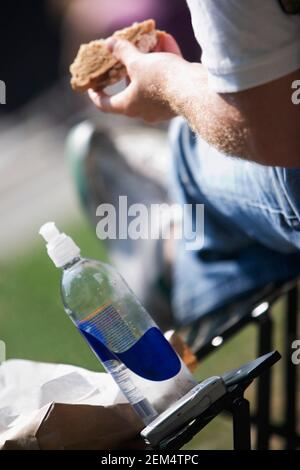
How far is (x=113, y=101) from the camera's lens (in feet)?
4.51

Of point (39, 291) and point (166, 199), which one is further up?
point (166, 199)

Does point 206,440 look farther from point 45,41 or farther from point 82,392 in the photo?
point 45,41

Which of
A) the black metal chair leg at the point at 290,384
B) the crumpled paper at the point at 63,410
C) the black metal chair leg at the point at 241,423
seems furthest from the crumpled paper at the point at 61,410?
the black metal chair leg at the point at 290,384

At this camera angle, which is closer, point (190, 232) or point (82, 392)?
point (82, 392)

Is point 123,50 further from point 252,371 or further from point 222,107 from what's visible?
point 252,371

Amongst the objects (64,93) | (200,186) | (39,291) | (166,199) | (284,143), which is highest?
(284,143)

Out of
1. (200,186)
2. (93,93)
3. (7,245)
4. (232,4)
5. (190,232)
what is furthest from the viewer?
(7,245)

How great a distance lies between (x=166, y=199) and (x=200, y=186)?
19.7 inches

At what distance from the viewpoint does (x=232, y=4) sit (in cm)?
110

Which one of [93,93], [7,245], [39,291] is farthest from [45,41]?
[93,93]

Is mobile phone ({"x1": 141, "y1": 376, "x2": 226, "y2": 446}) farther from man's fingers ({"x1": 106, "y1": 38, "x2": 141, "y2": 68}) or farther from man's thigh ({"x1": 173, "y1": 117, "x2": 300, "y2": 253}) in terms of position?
man's fingers ({"x1": 106, "y1": 38, "x2": 141, "y2": 68})

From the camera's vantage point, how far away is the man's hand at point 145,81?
4.17 ft

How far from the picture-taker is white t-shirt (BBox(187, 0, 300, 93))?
1104mm

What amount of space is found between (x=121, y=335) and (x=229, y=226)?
54 cm
